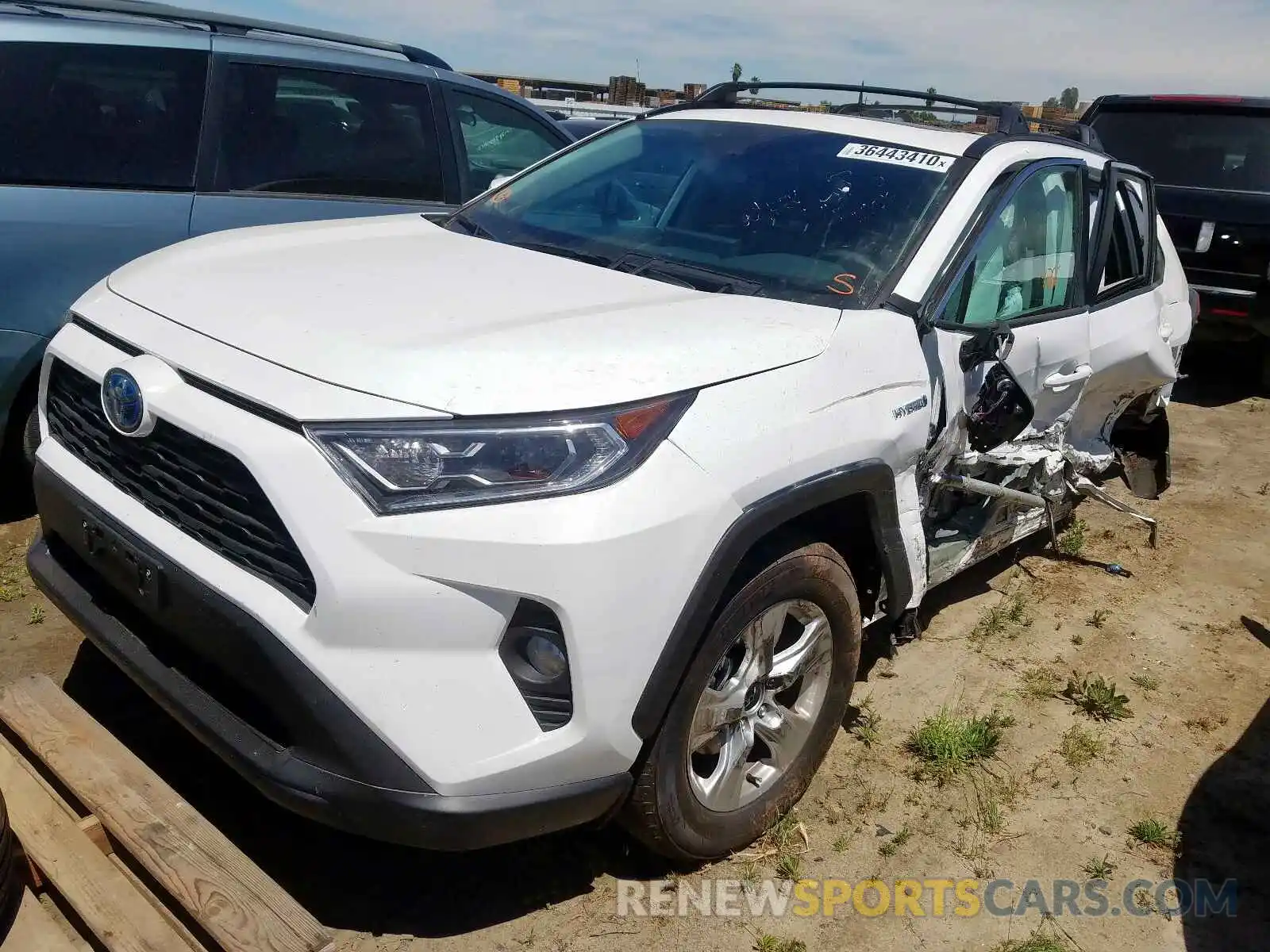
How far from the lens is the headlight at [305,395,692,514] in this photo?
196cm

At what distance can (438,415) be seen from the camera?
1983mm

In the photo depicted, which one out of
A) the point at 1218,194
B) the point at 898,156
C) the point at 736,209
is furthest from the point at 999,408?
the point at 1218,194

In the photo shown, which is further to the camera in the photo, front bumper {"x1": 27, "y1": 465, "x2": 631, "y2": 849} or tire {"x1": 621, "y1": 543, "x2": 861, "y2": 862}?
tire {"x1": 621, "y1": 543, "x2": 861, "y2": 862}

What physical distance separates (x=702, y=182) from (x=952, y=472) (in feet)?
4.02

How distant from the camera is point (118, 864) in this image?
88.9 inches

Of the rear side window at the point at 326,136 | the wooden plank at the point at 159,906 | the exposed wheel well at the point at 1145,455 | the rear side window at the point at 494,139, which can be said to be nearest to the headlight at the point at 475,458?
the wooden plank at the point at 159,906

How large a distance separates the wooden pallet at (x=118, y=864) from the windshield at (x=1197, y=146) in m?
7.37

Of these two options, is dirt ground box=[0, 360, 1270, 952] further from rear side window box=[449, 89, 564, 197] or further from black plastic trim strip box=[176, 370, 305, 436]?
rear side window box=[449, 89, 564, 197]

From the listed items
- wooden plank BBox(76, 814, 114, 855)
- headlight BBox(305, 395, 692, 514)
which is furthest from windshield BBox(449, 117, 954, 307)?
wooden plank BBox(76, 814, 114, 855)

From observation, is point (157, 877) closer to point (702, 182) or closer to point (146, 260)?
point (146, 260)

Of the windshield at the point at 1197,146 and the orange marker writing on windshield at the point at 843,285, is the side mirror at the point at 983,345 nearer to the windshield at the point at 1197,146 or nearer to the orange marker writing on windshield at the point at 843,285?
the orange marker writing on windshield at the point at 843,285

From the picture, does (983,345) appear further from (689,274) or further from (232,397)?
(232,397)

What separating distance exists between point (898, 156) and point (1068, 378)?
3.51ft

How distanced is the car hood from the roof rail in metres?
1.80
